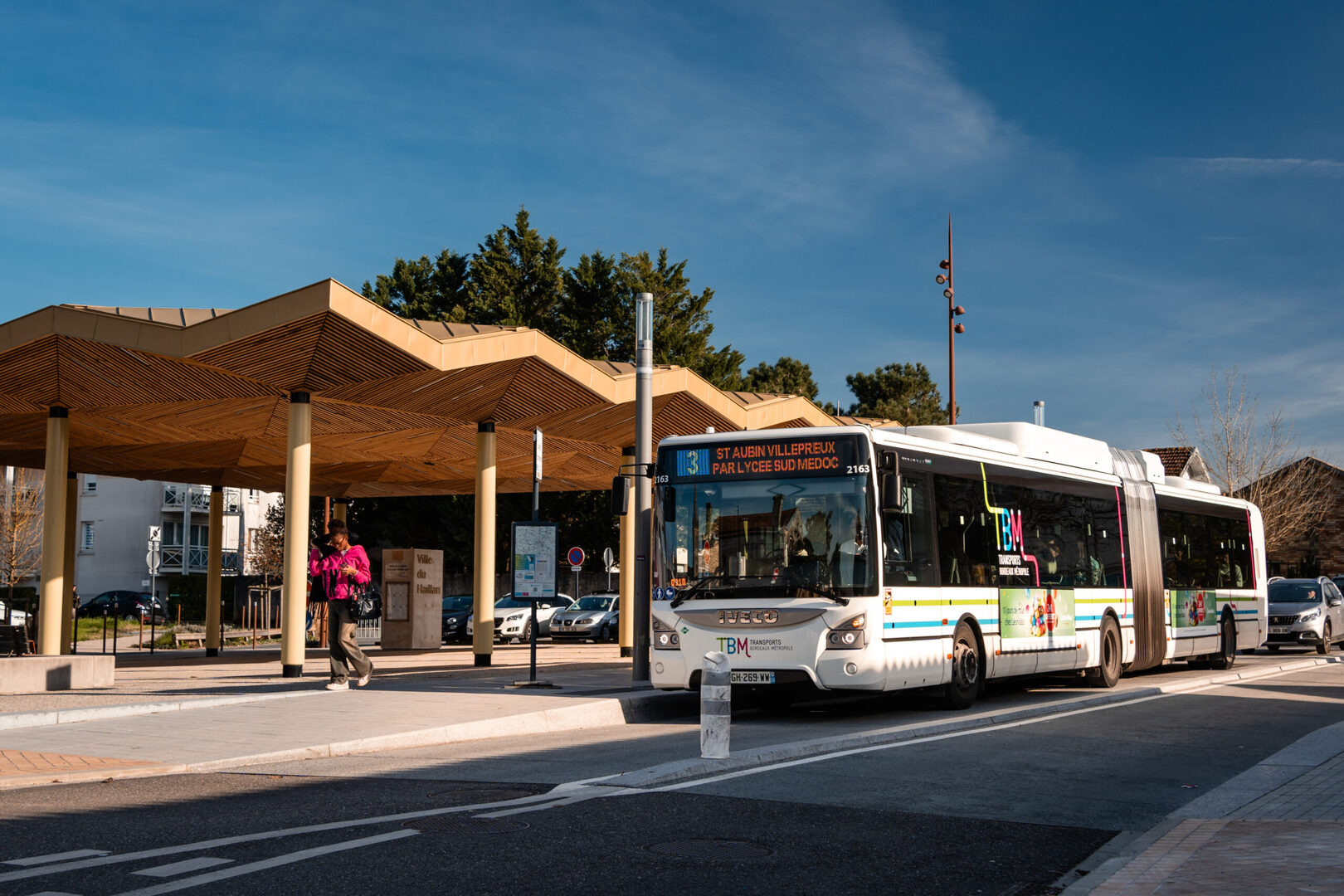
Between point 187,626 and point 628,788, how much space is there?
44.6m

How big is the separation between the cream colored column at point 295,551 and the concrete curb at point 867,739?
9104 mm

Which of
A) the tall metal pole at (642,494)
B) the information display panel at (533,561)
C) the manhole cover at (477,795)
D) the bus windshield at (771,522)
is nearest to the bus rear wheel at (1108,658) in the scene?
the tall metal pole at (642,494)

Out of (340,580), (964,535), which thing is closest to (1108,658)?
(964,535)

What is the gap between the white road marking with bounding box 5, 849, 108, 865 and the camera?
6203mm

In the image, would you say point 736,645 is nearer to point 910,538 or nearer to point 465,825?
point 910,538

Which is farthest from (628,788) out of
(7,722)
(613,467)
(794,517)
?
(613,467)

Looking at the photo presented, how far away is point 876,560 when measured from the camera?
13633mm

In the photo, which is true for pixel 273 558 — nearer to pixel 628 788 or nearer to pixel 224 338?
pixel 224 338

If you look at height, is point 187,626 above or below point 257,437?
below

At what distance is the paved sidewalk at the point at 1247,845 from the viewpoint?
5.67m

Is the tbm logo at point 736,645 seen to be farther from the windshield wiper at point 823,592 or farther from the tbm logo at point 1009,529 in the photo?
the tbm logo at point 1009,529

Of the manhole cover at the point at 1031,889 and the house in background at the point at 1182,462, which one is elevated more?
the house in background at the point at 1182,462

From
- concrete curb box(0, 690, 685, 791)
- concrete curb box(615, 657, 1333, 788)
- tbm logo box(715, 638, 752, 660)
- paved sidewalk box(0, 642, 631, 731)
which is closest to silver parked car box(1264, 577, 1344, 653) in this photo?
concrete curb box(615, 657, 1333, 788)

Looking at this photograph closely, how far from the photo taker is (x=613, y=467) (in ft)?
98.5
